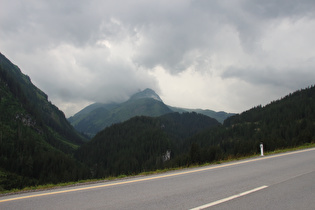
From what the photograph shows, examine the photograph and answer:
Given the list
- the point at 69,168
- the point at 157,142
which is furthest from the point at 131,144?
the point at 69,168

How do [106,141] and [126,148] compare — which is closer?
[126,148]

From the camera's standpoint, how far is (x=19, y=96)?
185000 mm

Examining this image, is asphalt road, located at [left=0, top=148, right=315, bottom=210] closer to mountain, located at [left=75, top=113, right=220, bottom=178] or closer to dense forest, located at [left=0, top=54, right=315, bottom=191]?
dense forest, located at [left=0, top=54, right=315, bottom=191]

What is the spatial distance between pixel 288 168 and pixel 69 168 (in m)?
98.4

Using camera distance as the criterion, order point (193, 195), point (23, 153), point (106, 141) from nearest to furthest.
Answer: point (193, 195) → point (23, 153) → point (106, 141)

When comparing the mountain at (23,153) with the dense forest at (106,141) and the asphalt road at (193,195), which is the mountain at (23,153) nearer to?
the dense forest at (106,141)

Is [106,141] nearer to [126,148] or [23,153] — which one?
[126,148]

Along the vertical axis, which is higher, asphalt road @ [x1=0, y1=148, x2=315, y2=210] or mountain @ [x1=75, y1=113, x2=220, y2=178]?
asphalt road @ [x1=0, y1=148, x2=315, y2=210]

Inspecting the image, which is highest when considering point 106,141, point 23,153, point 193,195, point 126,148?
point 193,195

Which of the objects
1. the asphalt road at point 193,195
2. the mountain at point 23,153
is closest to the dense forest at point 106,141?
the mountain at point 23,153

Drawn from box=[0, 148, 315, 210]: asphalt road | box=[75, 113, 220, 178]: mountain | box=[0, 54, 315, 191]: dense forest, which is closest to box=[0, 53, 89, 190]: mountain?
box=[0, 54, 315, 191]: dense forest

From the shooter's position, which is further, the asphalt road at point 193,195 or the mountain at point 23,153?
the mountain at point 23,153

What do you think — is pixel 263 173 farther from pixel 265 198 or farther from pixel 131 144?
pixel 131 144

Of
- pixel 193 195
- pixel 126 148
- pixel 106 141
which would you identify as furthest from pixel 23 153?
pixel 193 195
